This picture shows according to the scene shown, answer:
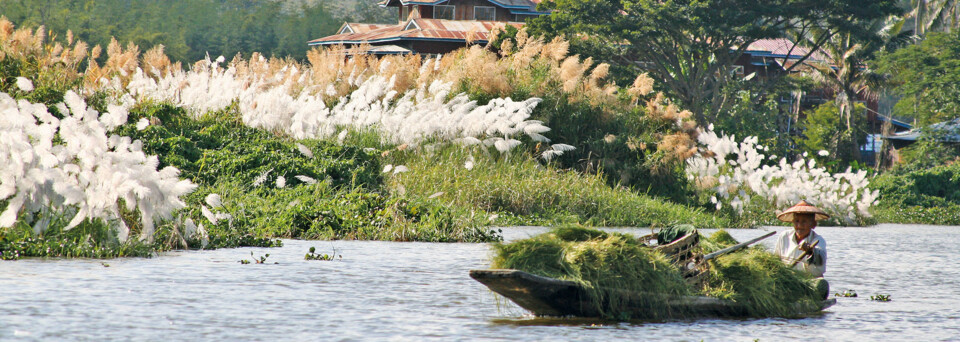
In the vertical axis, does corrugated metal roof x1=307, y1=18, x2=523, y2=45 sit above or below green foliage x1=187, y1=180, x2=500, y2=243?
above

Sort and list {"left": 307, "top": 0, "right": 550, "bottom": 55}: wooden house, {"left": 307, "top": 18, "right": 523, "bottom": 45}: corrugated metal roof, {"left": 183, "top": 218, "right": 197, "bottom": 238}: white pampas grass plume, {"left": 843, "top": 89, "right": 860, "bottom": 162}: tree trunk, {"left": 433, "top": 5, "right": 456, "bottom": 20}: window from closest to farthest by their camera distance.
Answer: {"left": 183, "top": 218, "right": 197, "bottom": 238}: white pampas grass plume, {"left": 307, "top": 18, "right": 523, "bottom": 45}: corrugated metal roof, {"left": 307, "top": 0, "right": 550, "bottom": 55}: wooden house, {"left": 843, "top": 89, "right": 860, "bottom": 162}: tree trunk, {"left": 433, "top": 5, "right": 456, "bottom": 20}: window

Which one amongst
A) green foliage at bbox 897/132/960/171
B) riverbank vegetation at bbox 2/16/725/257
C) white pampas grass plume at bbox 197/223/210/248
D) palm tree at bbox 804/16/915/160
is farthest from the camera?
palm tree at bbox 804/16/915/160

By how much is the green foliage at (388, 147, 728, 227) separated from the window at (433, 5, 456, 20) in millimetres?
33140

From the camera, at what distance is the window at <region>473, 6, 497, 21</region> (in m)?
50.6

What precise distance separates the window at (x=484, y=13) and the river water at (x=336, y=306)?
39.8m

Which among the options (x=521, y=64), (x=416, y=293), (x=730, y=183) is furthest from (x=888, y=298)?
(x=521, y=64)

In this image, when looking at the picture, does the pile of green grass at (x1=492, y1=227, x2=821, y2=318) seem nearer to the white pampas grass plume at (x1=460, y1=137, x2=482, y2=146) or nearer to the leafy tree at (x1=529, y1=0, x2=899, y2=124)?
the white pampas grass plume at (x1=460, y1=137, x2=482, y2=146)

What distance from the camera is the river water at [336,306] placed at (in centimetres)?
699

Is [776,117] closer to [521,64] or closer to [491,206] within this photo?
[521,64]

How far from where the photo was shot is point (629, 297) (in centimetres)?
749

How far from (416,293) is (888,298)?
393cm

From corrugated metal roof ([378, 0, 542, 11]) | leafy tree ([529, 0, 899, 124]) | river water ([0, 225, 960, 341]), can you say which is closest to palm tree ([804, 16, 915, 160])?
leafy tree ([529, 0, 899, 124])

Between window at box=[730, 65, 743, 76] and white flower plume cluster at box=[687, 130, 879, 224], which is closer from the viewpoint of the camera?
white flower plume cluster at box=[687, 130, 879, 224]

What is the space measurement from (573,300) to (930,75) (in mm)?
34242
